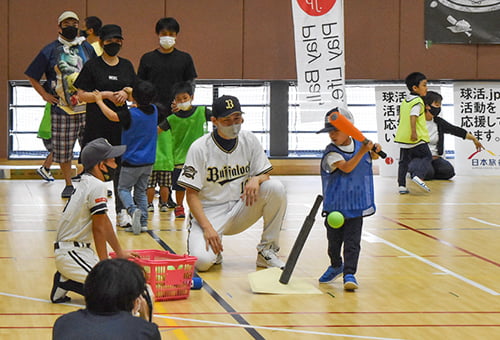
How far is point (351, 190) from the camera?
5.40 meters

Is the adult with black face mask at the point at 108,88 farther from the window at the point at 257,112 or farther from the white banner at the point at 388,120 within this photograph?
the white banner at the point at 388,120

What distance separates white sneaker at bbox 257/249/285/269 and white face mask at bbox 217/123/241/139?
0.80m

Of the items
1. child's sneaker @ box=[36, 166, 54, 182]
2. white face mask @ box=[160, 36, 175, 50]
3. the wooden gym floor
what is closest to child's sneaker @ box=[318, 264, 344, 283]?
the wooden gym floor

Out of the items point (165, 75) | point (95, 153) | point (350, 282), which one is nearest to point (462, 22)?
point (165, 75)

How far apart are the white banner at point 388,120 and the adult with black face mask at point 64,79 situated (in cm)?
552

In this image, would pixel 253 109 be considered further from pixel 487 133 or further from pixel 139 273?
pixel 139 273

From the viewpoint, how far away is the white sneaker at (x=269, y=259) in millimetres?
5982

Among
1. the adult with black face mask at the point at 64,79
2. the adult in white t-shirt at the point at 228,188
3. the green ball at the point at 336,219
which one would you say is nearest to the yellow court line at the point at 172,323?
the adult in white t-shirt at the point at 228,188

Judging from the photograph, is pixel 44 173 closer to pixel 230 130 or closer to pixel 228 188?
pixel 228 188

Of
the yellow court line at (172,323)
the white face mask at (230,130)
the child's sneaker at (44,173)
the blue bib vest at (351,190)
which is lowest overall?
the yellow court line at (172,323)

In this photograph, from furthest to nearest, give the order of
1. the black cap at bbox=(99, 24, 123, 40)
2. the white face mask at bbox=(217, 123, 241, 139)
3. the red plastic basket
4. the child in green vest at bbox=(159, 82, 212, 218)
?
the child in green vest at bbox=(159, 82, 212, 218) < the black cap at bbox=(99, 24, 123, 40) < the white face mask at bbox=(217, 123, 241, 139) < the red plastic basket

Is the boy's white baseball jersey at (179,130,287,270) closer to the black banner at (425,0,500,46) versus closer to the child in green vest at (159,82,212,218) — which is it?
the child in green vest at (159,82,212,218)

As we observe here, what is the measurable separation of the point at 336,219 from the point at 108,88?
3314mm

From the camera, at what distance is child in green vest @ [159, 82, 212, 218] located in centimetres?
853
